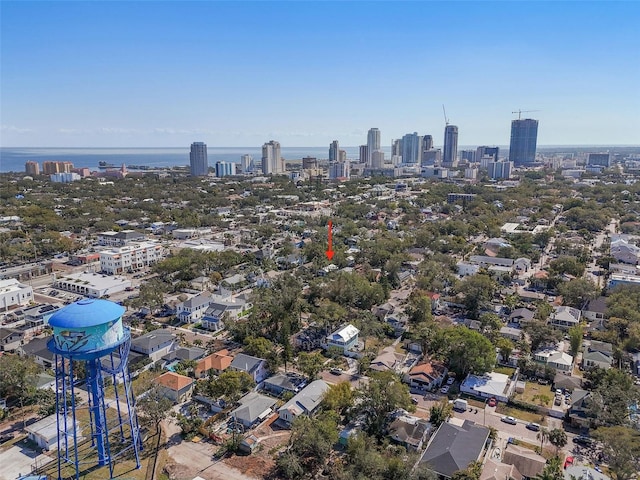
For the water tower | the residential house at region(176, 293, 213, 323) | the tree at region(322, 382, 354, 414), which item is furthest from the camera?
the residential house at region(176, 293, 213, 323)

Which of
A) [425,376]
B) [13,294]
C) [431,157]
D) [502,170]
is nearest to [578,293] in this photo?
[425,376]

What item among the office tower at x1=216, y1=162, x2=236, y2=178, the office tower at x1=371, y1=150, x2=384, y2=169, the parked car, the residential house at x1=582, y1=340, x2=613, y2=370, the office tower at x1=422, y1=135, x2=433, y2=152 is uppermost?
the office tower at x1=422, y1=135, x2=433, y2=152

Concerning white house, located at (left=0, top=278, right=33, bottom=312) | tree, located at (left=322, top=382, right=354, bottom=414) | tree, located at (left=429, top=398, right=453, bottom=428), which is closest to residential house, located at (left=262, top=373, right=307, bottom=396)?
tree, located at (left=322, top=382, right=354, bottom=414)

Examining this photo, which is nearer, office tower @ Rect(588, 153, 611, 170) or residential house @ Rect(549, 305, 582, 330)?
residential house @ Rect(549, 305, 582, 330)

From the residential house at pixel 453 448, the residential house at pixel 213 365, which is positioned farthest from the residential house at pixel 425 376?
the residential house at pixel 213 365

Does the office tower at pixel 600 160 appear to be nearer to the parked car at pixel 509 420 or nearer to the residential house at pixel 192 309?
the parked car at pixel 509 420

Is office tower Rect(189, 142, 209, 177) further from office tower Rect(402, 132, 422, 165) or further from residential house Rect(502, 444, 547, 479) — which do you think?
residential house Rect(502, 444, 547, 479)

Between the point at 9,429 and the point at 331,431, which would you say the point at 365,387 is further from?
the point at 9,429
